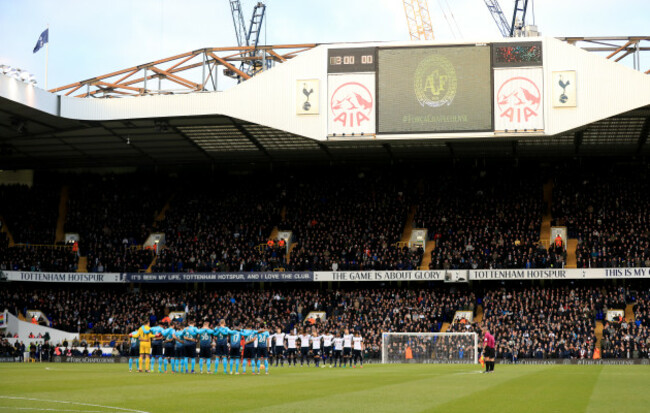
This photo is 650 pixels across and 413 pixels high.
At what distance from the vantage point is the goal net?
149 ft

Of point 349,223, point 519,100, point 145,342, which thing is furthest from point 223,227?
point 519,100

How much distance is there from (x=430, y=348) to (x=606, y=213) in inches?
613

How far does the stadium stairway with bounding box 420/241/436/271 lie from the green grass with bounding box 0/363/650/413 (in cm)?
2512

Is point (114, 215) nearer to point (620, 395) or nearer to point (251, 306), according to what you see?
point (251, 306)

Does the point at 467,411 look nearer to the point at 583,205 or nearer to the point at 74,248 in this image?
the point at 583,205

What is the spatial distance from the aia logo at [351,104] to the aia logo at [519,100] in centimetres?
706

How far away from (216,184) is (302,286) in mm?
11437

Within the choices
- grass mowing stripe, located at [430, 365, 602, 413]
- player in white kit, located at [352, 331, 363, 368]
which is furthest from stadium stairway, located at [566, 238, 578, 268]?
grass mowing stripe, located at [430, 365, 602, 413]

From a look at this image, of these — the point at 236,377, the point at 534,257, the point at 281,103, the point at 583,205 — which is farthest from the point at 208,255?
the point at 236,377

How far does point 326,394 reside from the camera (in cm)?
2064

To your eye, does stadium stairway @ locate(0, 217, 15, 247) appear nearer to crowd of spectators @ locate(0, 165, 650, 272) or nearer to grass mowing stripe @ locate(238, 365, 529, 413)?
crowd of spectators @ locate(0, 165, 650, 272)

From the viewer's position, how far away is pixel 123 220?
6034cm

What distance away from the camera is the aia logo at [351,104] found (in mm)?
45688

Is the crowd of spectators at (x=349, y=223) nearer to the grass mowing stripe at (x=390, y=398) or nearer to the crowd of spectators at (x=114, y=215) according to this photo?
the crowd of spectators at (x=114, y=215)
